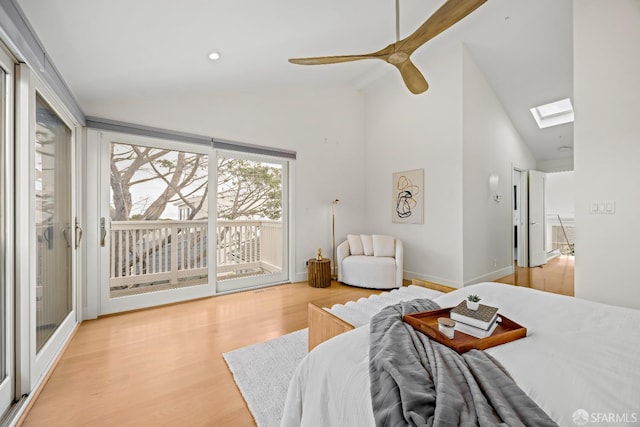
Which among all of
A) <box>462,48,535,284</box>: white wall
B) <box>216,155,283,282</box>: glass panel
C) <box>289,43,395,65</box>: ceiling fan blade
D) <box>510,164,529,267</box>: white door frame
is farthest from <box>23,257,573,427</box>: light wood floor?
<box>510,164,529,267</box>: white door frame

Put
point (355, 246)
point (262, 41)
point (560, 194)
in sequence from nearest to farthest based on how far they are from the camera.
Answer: point (262, 41)
point (355, 246)
point (560, 194)

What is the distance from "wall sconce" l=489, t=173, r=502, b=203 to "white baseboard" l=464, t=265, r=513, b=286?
45.1 inches

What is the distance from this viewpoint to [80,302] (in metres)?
2.72

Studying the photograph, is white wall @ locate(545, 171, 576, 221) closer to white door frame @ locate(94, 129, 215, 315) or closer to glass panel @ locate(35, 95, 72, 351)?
white door frame @ locate(94, 129, 215, 315)

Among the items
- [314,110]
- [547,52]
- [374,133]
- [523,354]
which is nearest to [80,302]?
[523,354]

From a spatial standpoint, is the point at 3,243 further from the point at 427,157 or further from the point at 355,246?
the point at 427,157

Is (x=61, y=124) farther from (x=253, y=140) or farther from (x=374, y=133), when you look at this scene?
(x=374, y=133)

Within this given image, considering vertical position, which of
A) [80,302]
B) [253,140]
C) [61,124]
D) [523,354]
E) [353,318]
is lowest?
[80,302]

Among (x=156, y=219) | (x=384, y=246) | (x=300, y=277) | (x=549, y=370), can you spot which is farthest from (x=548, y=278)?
(x=156, y=219)

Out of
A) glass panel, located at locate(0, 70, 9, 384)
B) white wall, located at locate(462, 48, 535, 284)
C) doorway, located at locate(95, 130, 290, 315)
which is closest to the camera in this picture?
glass panel, located at locate(0, 70, 9, 384)

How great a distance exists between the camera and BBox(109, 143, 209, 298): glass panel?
3.14 meters

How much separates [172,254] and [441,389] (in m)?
3.54

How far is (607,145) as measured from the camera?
7.75 ft

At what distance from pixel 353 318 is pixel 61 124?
2.87 metres
